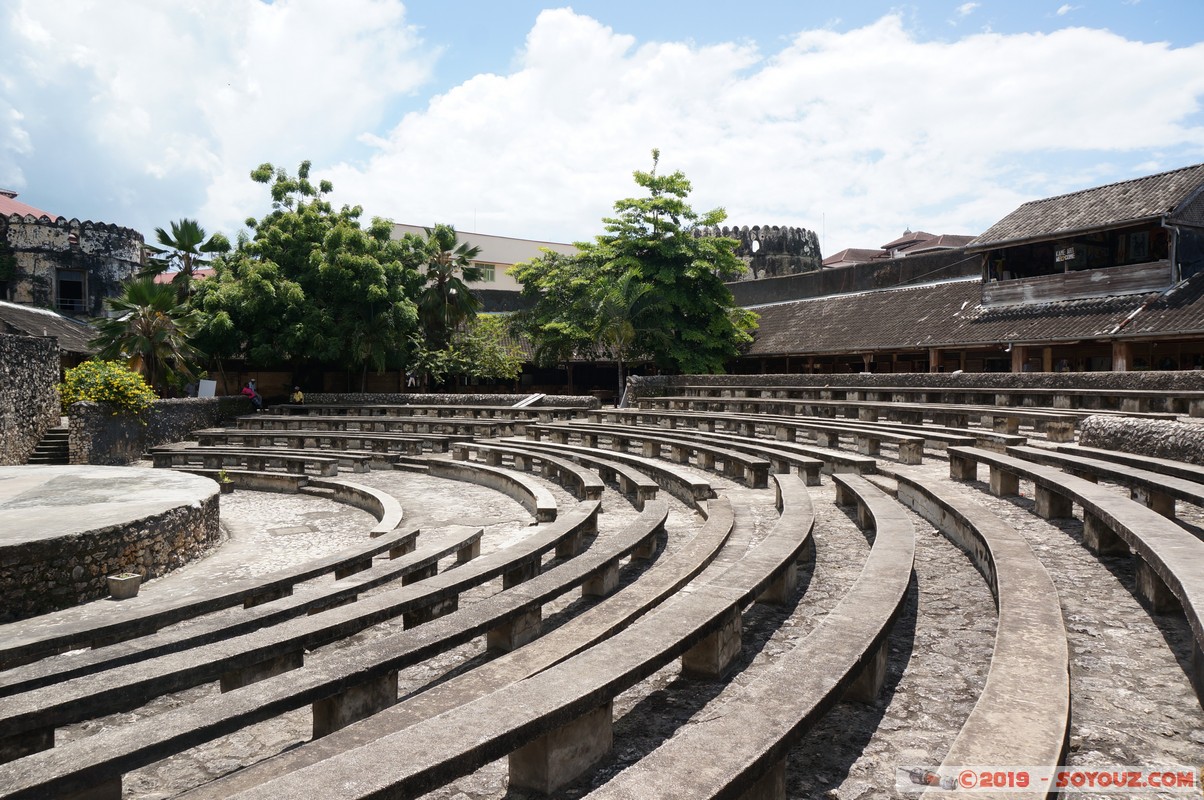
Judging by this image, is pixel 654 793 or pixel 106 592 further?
pixel 106 592

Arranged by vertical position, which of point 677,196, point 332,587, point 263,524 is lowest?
point 263,524

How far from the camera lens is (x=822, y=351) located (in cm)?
2633

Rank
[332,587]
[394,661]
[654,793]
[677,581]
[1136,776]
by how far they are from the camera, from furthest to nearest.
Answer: [332,587]
[677,581]
[394,661]
[1136,776]
[654,793]

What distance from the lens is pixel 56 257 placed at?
30969mm

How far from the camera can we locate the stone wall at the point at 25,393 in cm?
1583

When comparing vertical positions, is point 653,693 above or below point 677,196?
below

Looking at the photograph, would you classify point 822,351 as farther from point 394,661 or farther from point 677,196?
point 394,661

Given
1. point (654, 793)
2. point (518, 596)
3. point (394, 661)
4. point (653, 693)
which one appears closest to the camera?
point (654, 793)

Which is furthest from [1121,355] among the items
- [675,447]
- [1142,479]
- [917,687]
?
[917,687]

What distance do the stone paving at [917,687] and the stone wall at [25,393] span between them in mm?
15043

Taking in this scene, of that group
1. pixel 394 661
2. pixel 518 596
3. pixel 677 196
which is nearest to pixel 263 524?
pixel 518 596

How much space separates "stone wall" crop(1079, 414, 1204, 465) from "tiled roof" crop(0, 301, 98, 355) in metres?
24.8

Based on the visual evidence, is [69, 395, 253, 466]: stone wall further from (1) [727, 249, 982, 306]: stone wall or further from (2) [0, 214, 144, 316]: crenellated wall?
(1) [727, 249, 982, 306]: stone wall

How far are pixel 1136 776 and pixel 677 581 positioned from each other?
2.60 m
